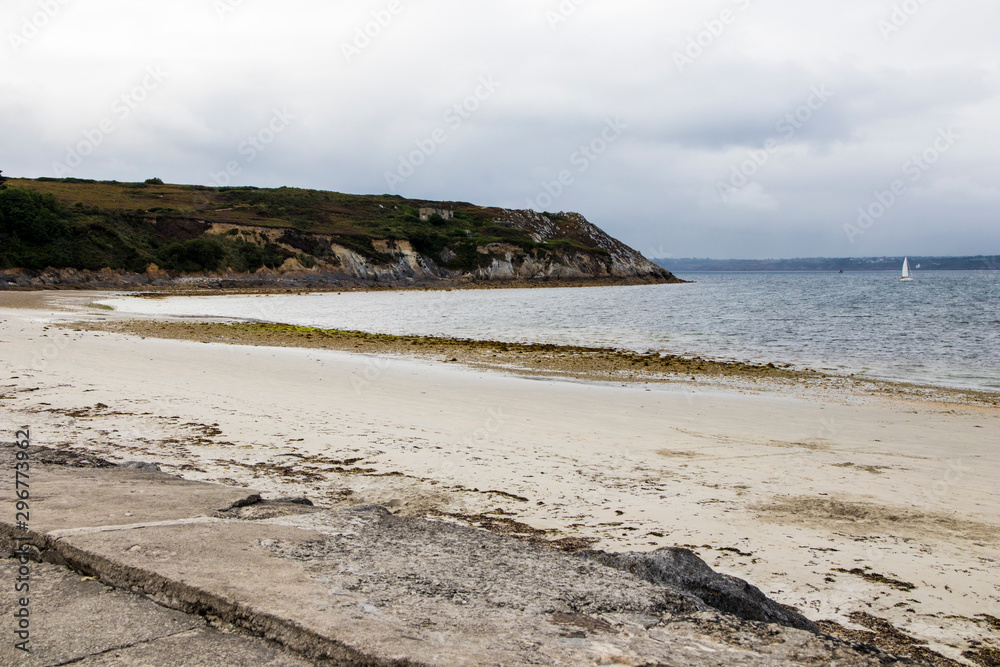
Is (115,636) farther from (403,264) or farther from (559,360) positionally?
(403,264)

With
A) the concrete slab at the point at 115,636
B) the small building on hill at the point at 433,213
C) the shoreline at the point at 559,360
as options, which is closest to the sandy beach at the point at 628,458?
the shoreline at the point at 559,360

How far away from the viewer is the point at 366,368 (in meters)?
15.8

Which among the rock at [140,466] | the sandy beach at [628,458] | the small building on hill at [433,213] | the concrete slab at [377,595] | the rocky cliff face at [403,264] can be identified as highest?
the small building on hill at [433,213]

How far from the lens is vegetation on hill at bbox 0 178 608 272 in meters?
59.3

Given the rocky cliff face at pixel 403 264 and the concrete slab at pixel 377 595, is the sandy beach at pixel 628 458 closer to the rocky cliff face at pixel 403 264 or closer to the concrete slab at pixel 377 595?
the concrete slab at pixel 377 595

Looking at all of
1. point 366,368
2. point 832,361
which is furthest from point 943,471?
point 832,361

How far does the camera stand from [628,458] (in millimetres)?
8016

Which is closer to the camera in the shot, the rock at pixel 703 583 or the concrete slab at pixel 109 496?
the rock at pixel 703 583

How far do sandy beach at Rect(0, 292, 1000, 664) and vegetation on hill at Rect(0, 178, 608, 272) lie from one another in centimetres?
5326

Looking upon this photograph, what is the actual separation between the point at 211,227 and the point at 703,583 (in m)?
86.0

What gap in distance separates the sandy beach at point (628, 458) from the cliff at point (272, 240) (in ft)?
174

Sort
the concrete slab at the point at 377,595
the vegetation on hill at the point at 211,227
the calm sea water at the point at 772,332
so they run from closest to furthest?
the concrete slab at the point at 377,595
the calm sea water at the point at 772,332
the vegetation on hill at the point at 211,227

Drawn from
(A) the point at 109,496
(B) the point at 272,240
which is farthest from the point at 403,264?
(A) the point at 109,496

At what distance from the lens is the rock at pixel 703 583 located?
351 centimetres
